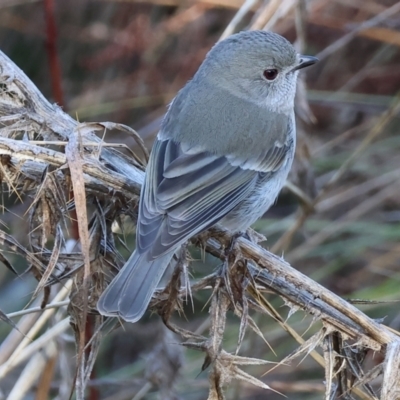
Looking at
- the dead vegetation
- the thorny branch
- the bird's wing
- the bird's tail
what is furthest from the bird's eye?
the thorny branch

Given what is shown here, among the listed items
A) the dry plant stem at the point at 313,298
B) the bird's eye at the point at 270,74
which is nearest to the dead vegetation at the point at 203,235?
the dry plant stem at the point at 313,298

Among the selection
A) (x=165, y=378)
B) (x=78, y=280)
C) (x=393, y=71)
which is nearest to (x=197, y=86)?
(x=165, y=378)

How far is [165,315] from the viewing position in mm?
2119

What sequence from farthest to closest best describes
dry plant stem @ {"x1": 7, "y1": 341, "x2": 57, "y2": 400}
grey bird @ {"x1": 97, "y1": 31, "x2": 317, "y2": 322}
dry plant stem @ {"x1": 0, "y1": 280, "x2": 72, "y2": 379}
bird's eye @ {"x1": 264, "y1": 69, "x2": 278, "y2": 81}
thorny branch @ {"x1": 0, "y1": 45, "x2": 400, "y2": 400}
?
1. bird's eye @ {"x1": 264, "y1": 69, "x2": 278, "y2": 81}
2. dry plant stem @ {"x1": 7, "y1": 341, "x2": 57, "y2": 400}
3. dry plant stem @ {"x1": 0, "y1": 280, "x2": 72, "y2": 379}
4. grey bird @ {"x1": 97, "y1": 31, "x2": 317, "y2": 322}
5. thorny branch @ {"x1": 0, "y1": 45, "x2": 400, "y2": 400}

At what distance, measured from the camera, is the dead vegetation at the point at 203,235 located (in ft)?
6.59

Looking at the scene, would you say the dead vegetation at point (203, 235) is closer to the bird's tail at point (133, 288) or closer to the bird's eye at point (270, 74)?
the bird's tail at point (133, 288)

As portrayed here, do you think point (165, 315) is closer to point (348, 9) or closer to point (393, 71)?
point (393, 71)

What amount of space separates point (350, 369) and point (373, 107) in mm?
3899

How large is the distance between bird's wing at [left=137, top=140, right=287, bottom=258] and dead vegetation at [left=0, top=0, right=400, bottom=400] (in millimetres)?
99

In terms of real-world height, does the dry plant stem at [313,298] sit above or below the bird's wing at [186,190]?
below

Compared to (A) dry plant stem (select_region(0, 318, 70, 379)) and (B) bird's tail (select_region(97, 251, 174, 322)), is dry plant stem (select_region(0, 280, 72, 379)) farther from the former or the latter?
(B) bird's tail (select_region(97, 251, 174, 322))

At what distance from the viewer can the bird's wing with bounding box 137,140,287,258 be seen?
2613 millimetres

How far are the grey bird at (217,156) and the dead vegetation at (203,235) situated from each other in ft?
0.34

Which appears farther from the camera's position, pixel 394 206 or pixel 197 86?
pixel 394 206
